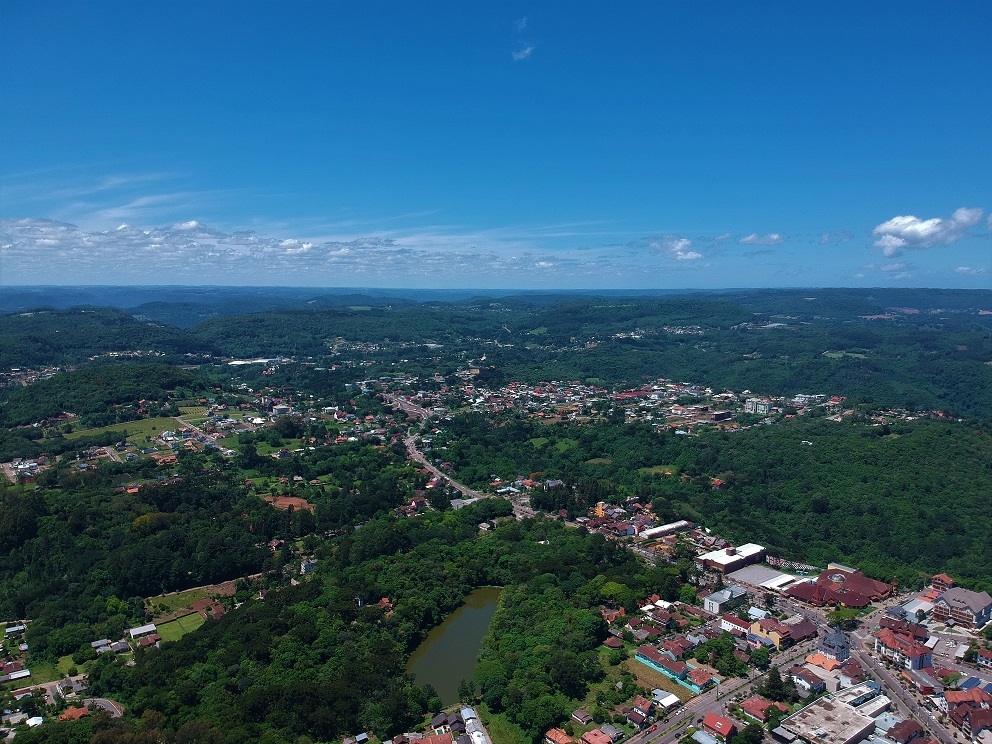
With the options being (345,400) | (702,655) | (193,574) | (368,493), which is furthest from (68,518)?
(345,400)

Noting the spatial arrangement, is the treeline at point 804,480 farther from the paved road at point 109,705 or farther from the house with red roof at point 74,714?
the house with red roof at point 74,714

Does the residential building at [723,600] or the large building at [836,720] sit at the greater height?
the large building at [836,720]

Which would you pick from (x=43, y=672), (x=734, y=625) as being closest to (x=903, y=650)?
(x=734, y=625)

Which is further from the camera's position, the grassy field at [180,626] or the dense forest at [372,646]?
the grassy field at [180,626]

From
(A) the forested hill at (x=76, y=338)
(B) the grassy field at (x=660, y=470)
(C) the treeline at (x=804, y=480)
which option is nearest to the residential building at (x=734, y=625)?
(C) the treeline at (x=804, y=480)

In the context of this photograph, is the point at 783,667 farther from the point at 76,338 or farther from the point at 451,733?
the point at 76,338

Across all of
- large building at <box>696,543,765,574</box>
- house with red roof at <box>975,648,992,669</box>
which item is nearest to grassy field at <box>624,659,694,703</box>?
large building at <box>696,543,765,574</box>

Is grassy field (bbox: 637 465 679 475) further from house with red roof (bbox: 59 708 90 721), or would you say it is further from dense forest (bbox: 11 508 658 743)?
house with red roof (bbox: 59 708 90 721)

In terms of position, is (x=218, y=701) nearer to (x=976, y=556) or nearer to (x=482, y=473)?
(x=482, y=473)
